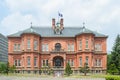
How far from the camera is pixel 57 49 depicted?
225 ft

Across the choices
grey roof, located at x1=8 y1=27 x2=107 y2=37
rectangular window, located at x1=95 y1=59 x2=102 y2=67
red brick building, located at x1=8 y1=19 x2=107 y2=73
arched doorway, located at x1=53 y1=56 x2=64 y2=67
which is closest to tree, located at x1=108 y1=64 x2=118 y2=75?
red brick building, located at x1=8 y1=19 x2=107 y2=73

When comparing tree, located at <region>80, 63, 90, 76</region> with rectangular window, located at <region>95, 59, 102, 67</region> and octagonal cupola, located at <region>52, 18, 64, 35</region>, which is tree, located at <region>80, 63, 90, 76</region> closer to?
rectangular window, located at <region>95, 59, 102, 67</region>

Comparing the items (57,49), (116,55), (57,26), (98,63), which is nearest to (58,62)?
(57,49)

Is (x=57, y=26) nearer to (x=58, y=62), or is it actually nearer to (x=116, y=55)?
(x=58, y=62)

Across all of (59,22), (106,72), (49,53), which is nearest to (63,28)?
(59,22)

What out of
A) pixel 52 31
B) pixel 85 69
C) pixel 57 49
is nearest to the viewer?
pixel 85 69

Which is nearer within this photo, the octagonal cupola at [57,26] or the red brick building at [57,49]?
the red brick building at [57,49]

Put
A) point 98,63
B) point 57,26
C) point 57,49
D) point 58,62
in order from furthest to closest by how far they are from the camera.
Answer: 1. point 57,26
2. point 58,62
3. point 57,49
4. point 98,63

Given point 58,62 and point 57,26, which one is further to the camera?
point 57,26

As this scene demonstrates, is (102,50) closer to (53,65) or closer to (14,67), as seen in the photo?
(53,65)

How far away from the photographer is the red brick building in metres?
66.2

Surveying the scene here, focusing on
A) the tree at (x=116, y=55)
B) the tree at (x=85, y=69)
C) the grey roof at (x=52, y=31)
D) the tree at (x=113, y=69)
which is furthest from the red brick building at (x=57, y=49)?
the tree at (x=113, y=69)

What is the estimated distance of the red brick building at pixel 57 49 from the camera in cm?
6619

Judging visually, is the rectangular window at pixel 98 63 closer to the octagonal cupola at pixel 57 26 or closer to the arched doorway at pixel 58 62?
the arched doorway at pixel 58 62
